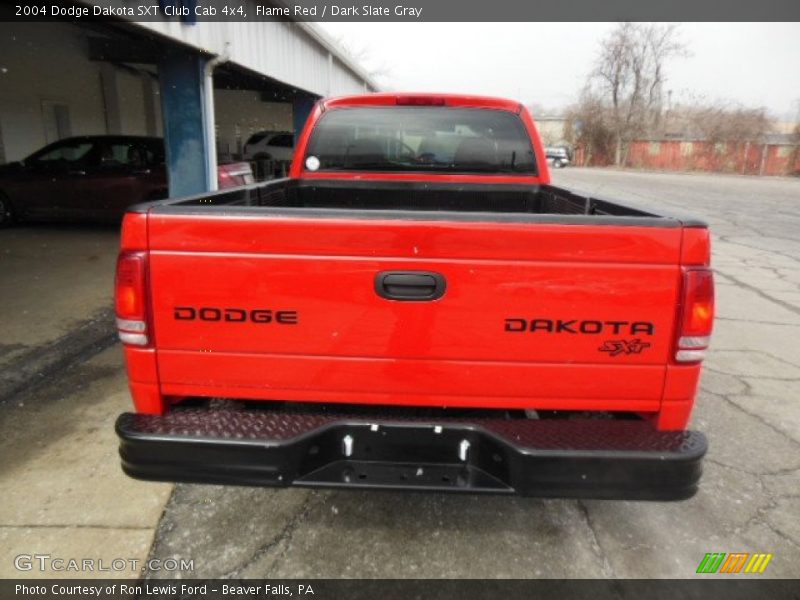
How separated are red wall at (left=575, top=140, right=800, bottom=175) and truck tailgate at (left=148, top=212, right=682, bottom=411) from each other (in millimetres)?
45806

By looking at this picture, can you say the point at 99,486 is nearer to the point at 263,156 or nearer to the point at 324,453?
the point at 324,453

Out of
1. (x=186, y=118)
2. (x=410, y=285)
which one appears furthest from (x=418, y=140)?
(x=186, y=118)

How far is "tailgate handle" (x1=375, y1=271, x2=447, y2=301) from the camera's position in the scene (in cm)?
195

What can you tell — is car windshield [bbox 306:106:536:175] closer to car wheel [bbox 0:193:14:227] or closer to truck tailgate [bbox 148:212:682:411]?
truck tailgate [bbox 148:212:682:411]

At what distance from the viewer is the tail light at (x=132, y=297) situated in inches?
77.3

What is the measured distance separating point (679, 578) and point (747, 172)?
156 feet

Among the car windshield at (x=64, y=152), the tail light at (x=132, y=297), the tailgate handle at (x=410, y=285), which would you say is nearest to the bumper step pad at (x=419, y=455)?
the tail light at (x=132, y=297)

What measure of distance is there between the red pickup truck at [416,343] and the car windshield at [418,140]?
2131 mm

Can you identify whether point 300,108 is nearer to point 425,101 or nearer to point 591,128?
point 425,101

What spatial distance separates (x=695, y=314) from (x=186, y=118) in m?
6.56

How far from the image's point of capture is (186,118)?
687 cm

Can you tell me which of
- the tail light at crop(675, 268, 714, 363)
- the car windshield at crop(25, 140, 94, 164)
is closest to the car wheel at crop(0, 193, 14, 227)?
the car windshield at crop(25, 140, 94, 164)

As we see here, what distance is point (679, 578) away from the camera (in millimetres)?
2363

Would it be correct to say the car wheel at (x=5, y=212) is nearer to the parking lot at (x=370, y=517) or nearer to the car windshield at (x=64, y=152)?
the car windshield at (x=64, y=152)
